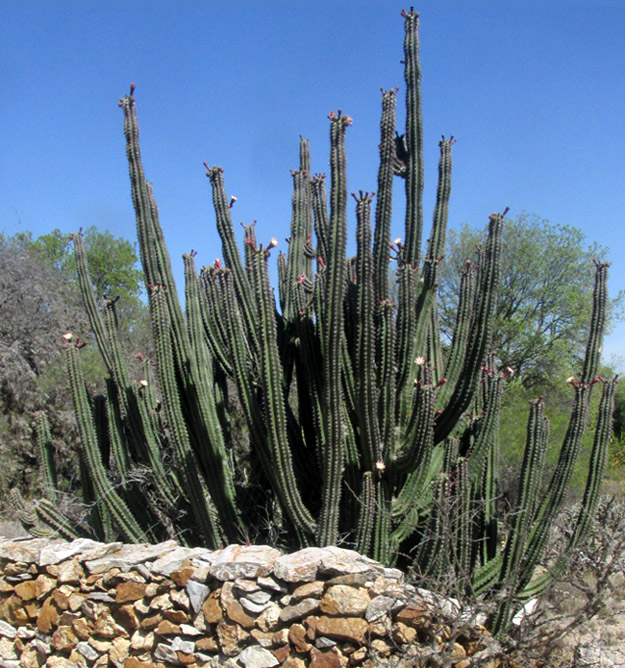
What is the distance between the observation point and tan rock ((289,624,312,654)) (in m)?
4.04

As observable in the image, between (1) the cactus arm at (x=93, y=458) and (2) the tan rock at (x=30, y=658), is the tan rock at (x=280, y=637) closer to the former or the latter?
(1) the cactus arm at (x=93, y=458)

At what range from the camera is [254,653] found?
13.8 ft

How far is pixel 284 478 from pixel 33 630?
2.80m

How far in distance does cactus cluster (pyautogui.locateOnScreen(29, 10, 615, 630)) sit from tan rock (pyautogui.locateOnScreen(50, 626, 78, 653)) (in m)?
1.00

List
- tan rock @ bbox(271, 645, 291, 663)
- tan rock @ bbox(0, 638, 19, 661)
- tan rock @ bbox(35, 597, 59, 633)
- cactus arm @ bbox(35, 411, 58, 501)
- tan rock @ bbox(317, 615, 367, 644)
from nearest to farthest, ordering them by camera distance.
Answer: tan rock @ bbox(317, 615, 367, 644) < tan rock @ bbox(271, 645, 291, 663) < tan rock @ bbox(35, 597, 59, 633) < tan rock @ bbox(0, 638, 19, 661) < cactus arm @ bbox(35, 411, 58, 501)

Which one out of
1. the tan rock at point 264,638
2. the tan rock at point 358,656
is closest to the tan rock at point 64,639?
the tan rock at point 264,638

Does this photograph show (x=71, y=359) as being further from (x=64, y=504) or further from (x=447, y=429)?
(x=447, y=429)

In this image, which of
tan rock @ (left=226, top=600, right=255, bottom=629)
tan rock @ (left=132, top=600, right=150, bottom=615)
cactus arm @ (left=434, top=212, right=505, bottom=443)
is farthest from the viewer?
cactus arm @ (left=434, top=212, right=505, bottom=443)

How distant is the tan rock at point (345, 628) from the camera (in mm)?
3906

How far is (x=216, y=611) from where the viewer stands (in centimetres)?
439

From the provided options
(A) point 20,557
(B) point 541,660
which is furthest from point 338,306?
(A) point 20,557

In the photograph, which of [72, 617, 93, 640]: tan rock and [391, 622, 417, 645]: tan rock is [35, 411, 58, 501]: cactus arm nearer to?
[72, 617, 93, 640]: tan rock

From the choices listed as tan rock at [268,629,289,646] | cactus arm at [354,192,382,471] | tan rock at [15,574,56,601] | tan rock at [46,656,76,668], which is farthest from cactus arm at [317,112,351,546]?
tan rock at [15,574,56,601]

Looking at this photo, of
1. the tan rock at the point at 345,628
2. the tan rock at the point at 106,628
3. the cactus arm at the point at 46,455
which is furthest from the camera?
the cactus arm at the point at 46,455
